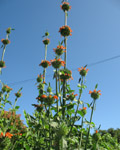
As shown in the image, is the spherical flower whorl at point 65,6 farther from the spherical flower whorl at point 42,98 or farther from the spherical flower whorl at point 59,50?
the spherical flower whorl at point 42,98

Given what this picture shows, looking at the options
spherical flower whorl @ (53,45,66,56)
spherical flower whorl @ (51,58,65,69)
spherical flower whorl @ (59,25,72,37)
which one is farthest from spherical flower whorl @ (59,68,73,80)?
spherical flower whorl @ (59,25,72,37)

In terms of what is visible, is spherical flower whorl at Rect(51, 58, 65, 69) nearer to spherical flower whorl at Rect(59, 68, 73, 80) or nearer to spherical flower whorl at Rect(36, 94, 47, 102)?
spherical flower whorl at Rect(59, 68, 73, 80)

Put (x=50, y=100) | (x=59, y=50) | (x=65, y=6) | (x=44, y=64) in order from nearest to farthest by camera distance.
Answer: (x=50, y=100) → (x=59, y=50) → (x=44, y=64) → (x=65, y=6)

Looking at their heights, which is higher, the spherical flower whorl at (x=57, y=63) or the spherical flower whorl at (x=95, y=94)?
the spherical flower whorl at (x=57, y=63)

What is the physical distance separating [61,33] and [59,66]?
30.8 inches

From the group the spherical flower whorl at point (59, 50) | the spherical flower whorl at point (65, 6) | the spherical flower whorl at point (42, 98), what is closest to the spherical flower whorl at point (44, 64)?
the spherical flower whorl at point (59, 50)

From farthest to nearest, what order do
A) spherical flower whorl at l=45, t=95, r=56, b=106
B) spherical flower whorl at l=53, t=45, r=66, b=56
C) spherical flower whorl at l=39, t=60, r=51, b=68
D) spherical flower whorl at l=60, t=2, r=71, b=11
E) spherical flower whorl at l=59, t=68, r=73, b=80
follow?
spherical flower whorl at l=60, t=2, r=71, b=11, spherical flower whorl at l=39, t=60, r=51, b=68, spherical flower whorl at l=53, t=45, r=66, b=56, spherical flower whorl at l=59, t=68, r=73, b=80, spherical flower whorl at l=45, t=95, r=56, b=106

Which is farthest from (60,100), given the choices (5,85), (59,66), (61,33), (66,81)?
(5,85)

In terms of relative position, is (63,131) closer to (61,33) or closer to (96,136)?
(96,136)

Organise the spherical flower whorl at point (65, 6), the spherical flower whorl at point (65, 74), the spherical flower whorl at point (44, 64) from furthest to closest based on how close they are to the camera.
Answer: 1. the spherical flower whorl at point (65, 6)
2. the spherical flower whorl at point (44, 64)
3. the spherical flower whorl at point (65, 74)

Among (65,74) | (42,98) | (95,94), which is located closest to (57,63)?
(65,74)

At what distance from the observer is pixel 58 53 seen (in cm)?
270

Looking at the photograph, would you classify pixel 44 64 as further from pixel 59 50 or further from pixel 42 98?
pixel 42 98

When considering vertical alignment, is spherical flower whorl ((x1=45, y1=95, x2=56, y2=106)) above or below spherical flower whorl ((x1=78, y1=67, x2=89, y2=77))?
below
